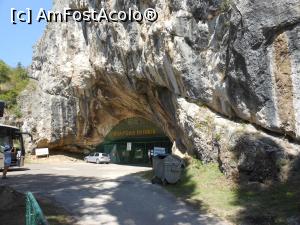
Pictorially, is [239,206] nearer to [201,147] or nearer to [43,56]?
[201,147]

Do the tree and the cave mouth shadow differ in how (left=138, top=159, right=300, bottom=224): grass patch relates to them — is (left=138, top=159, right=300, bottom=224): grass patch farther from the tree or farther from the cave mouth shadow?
the tree

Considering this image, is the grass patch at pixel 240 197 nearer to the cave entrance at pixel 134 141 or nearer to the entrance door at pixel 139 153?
the cave entrance at pixel 134 141

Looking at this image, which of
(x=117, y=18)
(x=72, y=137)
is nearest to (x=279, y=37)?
(x=117, y=18)

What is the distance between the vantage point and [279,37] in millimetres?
13398

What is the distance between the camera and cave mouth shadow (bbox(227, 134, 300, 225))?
404 inches

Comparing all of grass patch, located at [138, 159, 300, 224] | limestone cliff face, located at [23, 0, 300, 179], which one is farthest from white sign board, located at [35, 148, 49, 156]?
grass patch, located at [138, 159, 300, 224]

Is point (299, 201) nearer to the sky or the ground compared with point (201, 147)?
nearer to the ground

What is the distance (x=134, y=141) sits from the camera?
4375 cm

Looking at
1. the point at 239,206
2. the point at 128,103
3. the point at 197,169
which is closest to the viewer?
the point at 239,206

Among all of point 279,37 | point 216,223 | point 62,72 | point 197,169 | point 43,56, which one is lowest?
point 216,223

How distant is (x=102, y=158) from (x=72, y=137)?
427 cm

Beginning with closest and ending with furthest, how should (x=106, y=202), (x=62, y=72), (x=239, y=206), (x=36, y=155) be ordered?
(x=239, y=206)
(x=106, y=202)
(x=62, y=72)
(x=36, y=155)

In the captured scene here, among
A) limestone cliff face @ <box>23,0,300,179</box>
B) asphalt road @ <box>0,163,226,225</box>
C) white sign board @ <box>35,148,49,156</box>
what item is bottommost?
asphalt road @ <box>0,163,226,225</box>

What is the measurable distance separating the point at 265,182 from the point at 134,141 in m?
31.4
